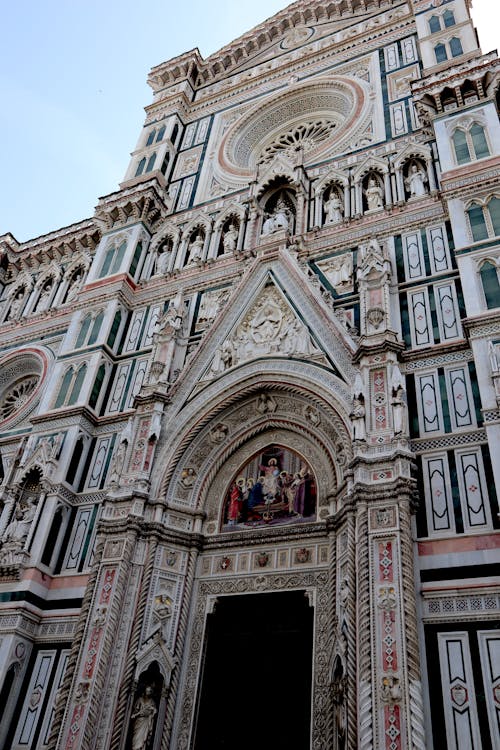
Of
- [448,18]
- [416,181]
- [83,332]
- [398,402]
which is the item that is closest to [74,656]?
[398,402]

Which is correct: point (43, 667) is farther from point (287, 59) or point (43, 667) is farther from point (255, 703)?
point (287, 59)

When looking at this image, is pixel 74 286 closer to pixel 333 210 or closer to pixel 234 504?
pixel 333 210

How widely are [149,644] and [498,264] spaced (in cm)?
825

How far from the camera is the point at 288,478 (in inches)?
457

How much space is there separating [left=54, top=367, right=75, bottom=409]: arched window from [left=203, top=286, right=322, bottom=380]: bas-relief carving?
344 cm

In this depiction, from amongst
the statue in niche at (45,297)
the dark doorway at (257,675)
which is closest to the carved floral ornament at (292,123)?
the statue in niche at (45,297)

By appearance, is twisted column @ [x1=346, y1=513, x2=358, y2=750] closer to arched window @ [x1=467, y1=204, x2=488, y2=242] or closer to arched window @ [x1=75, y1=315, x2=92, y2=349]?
arched window @ [x1=467, y1=204, x2=488, y2=242]

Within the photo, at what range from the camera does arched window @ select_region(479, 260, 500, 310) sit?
35.1 ft

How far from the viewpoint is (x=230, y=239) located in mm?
16156

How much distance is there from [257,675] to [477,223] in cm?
851

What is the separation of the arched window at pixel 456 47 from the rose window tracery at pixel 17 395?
42.8 ft

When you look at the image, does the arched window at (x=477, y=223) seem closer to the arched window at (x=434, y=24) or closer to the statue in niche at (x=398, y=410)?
the statue in niche at (x=398, y=410)

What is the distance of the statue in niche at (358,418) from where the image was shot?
403 inches

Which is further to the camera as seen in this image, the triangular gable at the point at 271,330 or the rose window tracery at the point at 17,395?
the rose window tracery at the point at 17,395
